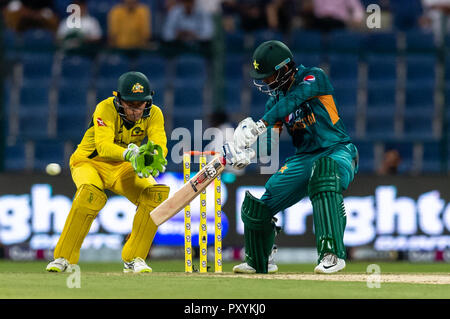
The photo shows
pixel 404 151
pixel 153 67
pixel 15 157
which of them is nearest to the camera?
pixel 404 151

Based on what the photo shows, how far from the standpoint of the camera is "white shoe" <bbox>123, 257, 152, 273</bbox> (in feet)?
27.6

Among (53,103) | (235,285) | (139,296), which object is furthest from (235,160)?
(53,103)

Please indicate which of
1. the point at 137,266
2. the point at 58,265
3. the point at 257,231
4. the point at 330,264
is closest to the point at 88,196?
the point at 58,265

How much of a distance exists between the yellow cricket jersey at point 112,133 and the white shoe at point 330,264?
179 centimetres

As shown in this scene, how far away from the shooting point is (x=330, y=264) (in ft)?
25.2

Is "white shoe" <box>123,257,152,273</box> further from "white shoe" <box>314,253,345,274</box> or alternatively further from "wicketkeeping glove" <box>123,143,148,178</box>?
"white shoe" <box>314,253,345,274</box>

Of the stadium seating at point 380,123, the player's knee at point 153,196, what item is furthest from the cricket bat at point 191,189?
the stadium seating at point 380,123

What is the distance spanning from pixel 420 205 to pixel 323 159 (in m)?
5.08

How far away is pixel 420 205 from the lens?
12.5m

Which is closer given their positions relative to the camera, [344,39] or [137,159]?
[137,159]

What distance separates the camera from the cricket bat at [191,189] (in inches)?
308

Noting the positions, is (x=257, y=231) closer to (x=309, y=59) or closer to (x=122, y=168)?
(x=122, y=168)

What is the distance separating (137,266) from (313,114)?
6.86 ft

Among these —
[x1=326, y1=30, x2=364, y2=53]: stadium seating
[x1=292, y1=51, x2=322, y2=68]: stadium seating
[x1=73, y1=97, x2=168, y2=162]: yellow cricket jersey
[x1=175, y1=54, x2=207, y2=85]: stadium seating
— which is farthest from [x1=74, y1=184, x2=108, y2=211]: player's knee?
[x1=326, y1=30, x2=364, y2=53]: stadium seating
